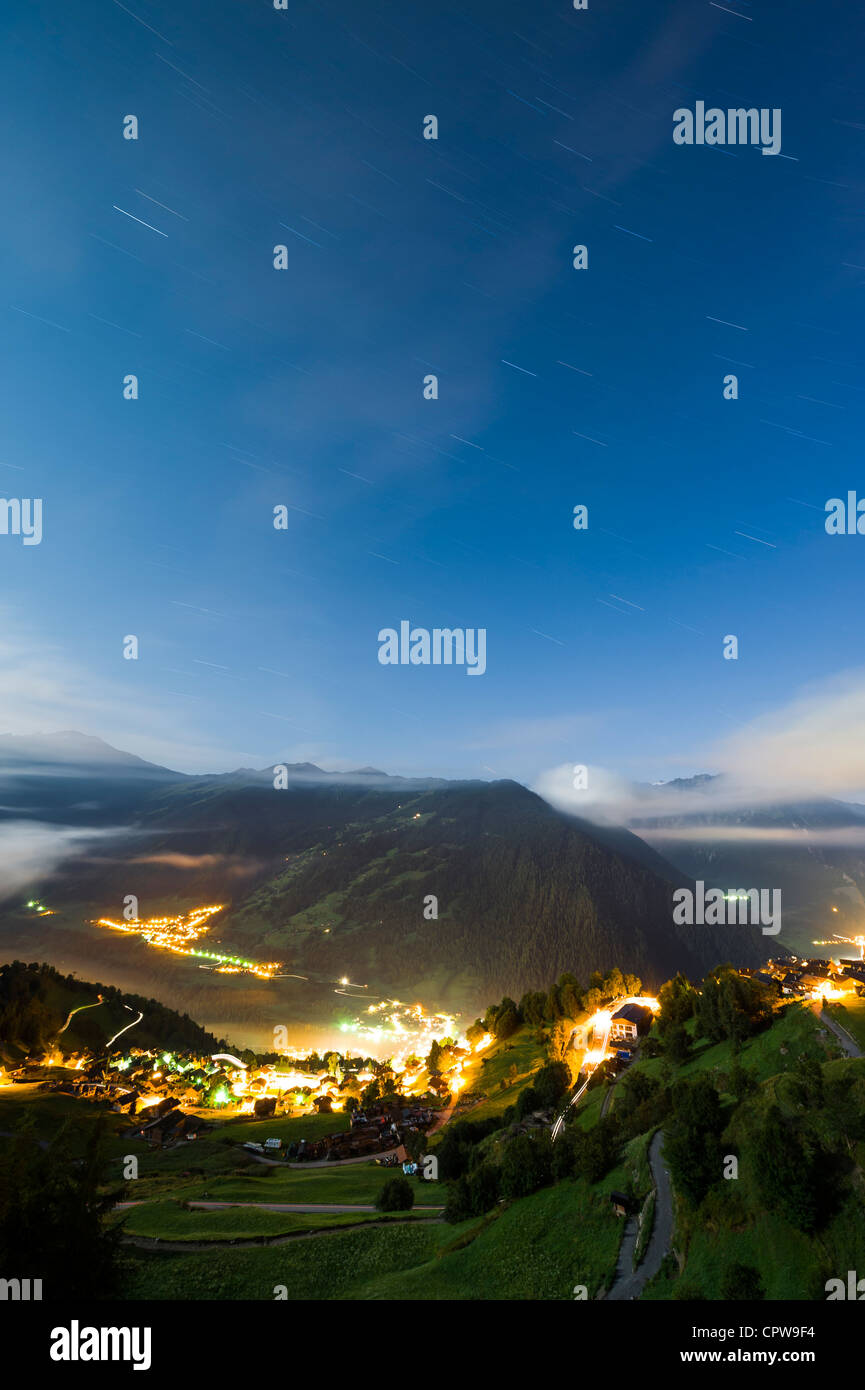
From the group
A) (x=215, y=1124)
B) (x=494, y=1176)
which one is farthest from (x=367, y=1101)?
(x=494, y=1176)

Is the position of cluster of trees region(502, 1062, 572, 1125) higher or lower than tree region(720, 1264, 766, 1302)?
lower

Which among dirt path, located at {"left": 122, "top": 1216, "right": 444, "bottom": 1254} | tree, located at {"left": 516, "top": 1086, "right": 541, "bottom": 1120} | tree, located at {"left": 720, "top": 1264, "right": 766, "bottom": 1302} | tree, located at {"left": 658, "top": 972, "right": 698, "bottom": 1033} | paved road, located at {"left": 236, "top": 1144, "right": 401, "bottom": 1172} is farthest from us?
paved road, located at {"left": 236, "top": 1144, "right": 401, "bottom": 1172}

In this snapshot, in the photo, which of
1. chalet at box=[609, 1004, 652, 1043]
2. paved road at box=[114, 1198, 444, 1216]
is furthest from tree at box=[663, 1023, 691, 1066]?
chalet at box=[609, 1004, 652, 1043]

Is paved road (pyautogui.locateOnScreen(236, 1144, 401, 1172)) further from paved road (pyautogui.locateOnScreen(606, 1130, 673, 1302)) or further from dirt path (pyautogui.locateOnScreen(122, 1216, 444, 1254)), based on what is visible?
paved road (pyautogui.locateOnScreen(606, 1130, 673, 1302))

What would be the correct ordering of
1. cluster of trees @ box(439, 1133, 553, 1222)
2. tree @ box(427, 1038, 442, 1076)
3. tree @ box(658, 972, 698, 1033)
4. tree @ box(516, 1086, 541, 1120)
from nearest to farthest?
cluster of trees @ box(439, 1133, 553, 1222)
tree @ box(516, 1086, 541, 1120)
tree @ box(658, 972, 698, 1033)
tree @ box(427, 1038, 442, 1076)
